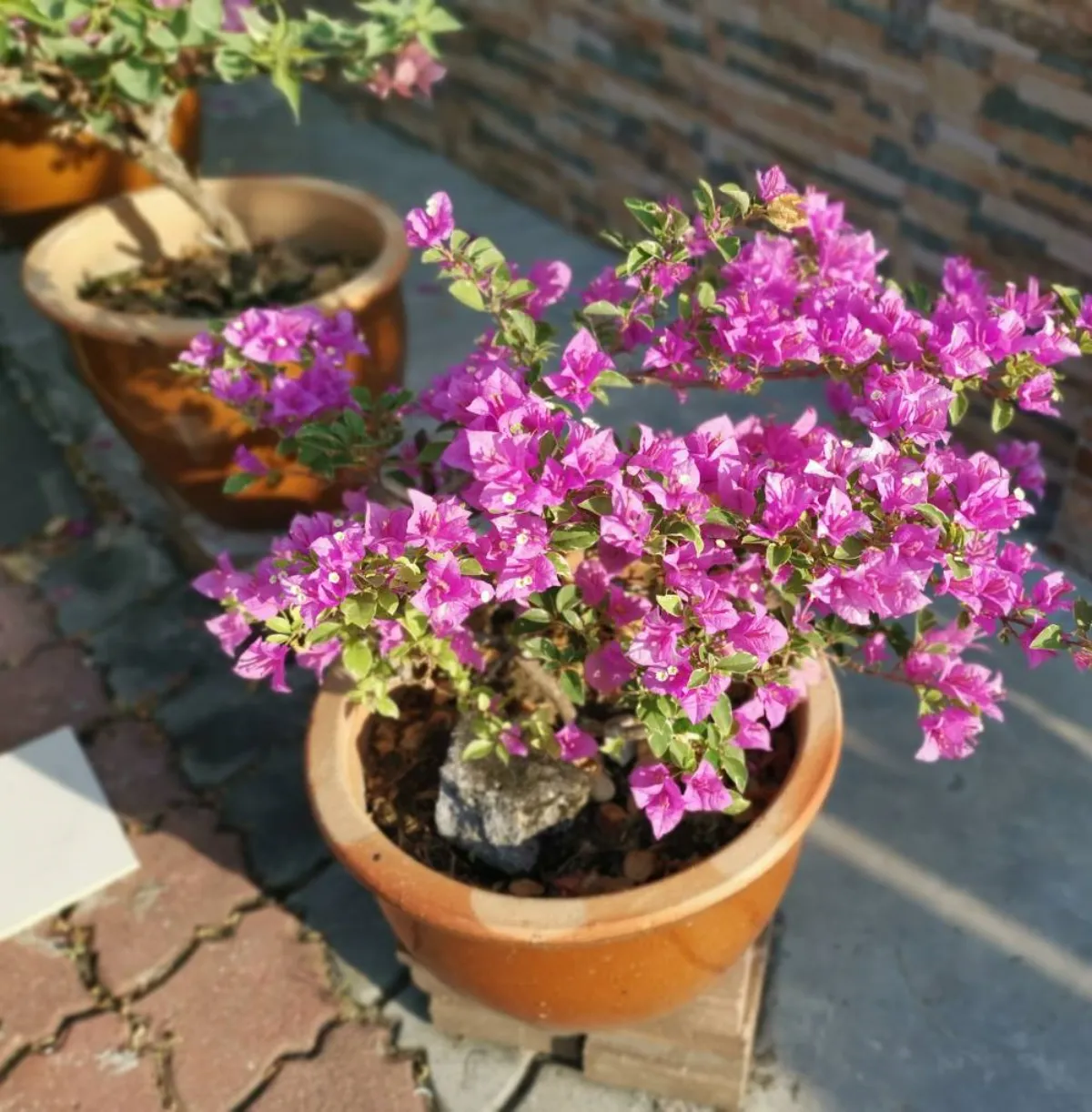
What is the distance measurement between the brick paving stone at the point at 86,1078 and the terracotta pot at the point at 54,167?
254 centimetres

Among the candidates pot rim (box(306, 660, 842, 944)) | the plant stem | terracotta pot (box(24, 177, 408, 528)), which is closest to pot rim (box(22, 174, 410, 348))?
terracotta pot (box(24, 177, 408, 528))

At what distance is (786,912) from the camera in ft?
6.81

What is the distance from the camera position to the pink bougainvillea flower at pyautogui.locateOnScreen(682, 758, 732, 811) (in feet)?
4.62

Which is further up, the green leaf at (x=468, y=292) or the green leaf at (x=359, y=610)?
the green leaf at (x=468, y=292)

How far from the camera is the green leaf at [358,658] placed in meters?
1.44

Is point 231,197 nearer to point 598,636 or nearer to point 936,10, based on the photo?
point 936,10

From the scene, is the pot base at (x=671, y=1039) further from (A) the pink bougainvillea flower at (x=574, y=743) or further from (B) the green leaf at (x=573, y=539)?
(B) the green leaf at (x=573, y=539)

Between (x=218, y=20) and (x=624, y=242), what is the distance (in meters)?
1.15

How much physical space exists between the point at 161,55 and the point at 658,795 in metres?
1.61

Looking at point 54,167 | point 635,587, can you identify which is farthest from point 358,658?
point 54,167

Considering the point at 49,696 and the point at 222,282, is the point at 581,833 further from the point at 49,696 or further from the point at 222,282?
the point at 222,282

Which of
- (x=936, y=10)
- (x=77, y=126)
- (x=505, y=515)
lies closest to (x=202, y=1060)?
(x=505, y=515)

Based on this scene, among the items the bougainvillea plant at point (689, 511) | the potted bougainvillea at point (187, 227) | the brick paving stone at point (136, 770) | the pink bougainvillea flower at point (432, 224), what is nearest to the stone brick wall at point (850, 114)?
the potted bougainvillea at point (187, 227)

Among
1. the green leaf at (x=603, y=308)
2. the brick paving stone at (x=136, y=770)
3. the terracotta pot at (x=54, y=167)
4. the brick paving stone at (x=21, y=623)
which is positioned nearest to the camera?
the green leaf at (x=603, y=308)
